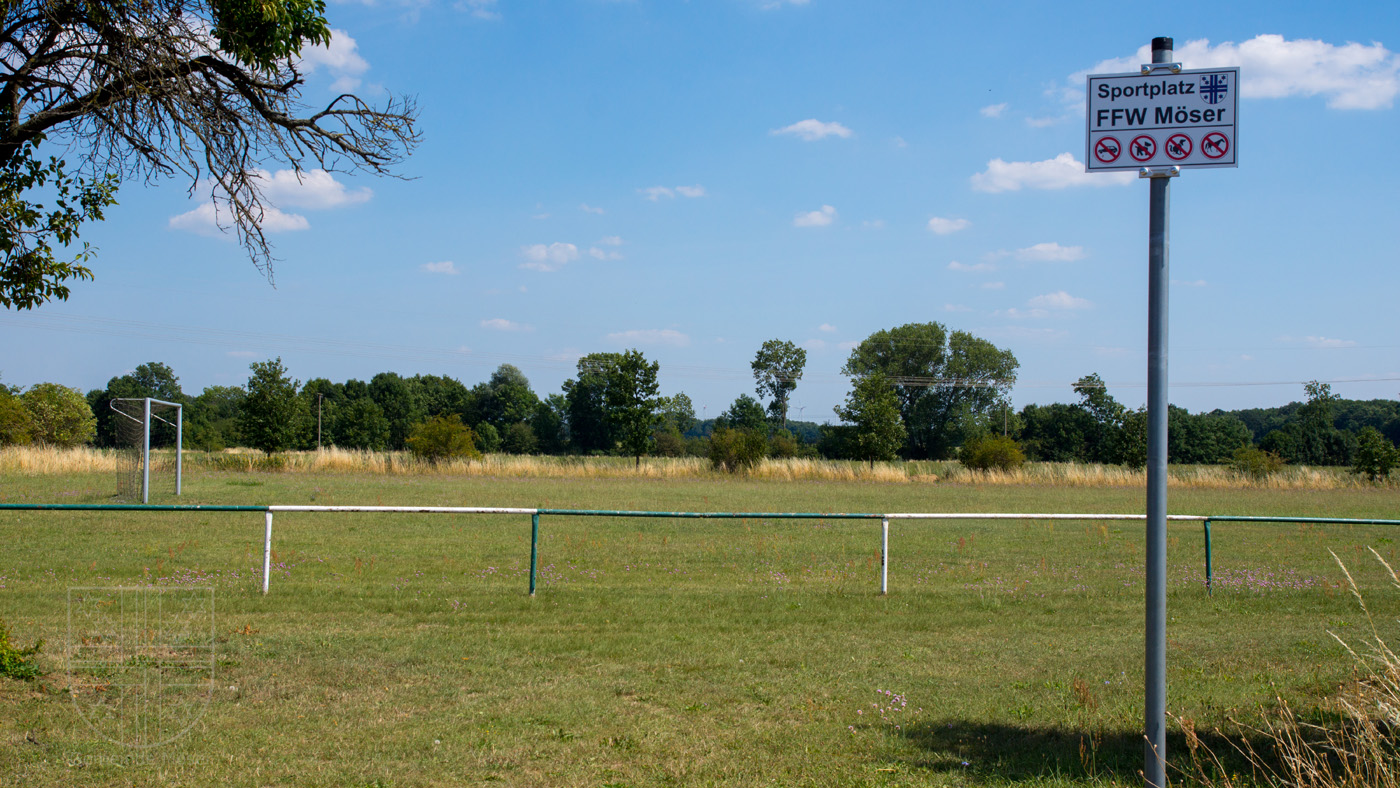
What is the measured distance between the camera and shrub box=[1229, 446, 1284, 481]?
44.9 metres

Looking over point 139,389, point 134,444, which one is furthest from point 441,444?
point 139,389

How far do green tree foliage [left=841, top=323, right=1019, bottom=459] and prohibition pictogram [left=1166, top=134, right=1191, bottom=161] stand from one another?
88.3m

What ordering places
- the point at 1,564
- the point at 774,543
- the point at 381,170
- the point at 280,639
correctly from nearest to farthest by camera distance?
the point at 381,170, the point at 280,639, the point at 1,564, the point at 774,543

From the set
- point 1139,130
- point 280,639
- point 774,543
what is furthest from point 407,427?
point 1139,130

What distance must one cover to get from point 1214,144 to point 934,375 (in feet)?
307

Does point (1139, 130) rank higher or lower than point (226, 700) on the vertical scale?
higher

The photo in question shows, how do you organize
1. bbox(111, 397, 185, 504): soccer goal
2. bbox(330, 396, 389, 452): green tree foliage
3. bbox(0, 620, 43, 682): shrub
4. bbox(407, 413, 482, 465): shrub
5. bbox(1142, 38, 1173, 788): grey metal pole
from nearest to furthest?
1. bbox(1142, 38, 1173, 788): grey metal pole
2. bbox(0, 620, 43, 682): shrub
3. bbox(111, 397, 185, 504): soccer goal
4. bbox(407, 413, 482, 465): shrub
5. bbox(330, 396, 389, 452): green tree foliage

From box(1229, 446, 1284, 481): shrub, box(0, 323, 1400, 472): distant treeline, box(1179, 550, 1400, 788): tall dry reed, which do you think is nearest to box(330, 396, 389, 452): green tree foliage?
box(0, 323, 1400, 472): distant treeline

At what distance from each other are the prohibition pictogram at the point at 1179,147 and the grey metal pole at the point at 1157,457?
0.29 feet

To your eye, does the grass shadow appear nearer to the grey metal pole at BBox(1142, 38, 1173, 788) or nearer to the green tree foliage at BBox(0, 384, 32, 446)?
the grey metal pole at BBox(1142, 38, 1173, 788)

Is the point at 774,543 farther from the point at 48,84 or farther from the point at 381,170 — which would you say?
the point at 48,84

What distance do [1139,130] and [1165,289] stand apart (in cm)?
67

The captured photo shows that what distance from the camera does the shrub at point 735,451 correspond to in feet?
149

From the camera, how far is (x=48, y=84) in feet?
19.7
